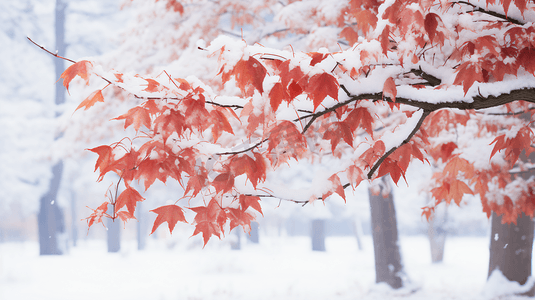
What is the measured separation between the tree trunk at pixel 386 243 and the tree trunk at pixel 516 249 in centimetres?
248

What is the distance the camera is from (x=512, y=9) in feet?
7.76

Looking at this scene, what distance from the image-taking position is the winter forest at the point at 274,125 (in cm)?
207

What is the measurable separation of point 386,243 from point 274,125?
8354 millimetres

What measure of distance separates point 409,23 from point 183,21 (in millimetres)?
6457

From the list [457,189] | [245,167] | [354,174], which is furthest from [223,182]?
[457,189]

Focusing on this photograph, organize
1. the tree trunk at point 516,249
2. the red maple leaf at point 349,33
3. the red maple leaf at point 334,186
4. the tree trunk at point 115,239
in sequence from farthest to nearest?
1. the tree trunk at point 115,239
2. the tree trunk at point 516,249
3. the red maple leaf at point 349,33
4. the red maple leaf at point 334,186

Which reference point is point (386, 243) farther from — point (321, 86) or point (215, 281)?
point (321, 86)

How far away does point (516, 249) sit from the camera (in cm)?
729

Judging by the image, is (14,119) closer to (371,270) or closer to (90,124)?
(90,124)

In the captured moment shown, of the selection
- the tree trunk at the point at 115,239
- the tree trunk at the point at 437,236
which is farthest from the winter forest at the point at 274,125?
the tree trunk at the point at 115,239

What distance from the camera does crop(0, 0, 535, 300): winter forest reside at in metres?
2.07

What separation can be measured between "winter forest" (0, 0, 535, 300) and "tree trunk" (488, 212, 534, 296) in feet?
0.09

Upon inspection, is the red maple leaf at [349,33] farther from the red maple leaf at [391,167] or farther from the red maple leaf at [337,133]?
the red maple leaf at [337,133]

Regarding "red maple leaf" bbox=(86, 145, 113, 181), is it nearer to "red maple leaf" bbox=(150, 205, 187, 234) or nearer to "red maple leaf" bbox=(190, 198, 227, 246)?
"red maple leaf" bbox=(150, 205, 187, 234)
